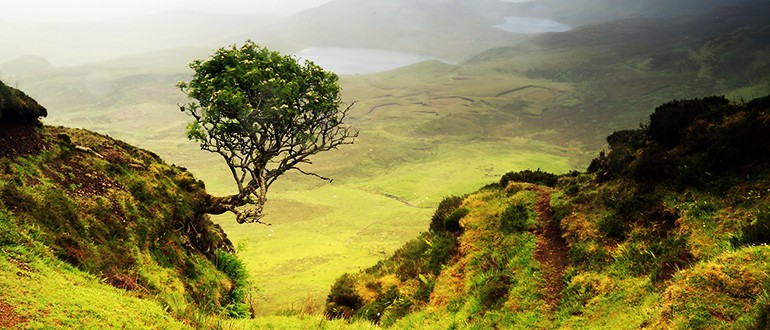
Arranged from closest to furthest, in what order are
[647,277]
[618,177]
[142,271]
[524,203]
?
[647,277] → [142,271] → [618,177] → [524,203]

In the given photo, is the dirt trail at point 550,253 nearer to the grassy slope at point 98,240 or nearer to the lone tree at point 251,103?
the lone tree at point 251,103

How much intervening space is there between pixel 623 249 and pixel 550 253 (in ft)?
10.1

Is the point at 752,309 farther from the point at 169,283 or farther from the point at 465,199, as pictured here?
the point at 465,199

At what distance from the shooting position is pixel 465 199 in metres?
25.3

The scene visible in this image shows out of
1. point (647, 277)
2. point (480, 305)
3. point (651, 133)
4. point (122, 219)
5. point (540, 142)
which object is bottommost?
point (540, 142)

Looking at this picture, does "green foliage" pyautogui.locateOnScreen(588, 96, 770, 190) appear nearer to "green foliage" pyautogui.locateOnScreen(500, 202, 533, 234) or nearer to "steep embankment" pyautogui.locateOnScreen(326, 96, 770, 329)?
"steep embankment" pyautogui.locateOnScreen(326, 96, 770, 329)

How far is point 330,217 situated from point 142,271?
57167 mm

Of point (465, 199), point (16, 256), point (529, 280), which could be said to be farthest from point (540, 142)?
point (16, 256)

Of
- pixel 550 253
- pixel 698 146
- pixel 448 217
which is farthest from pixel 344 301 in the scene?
pixel 698 146

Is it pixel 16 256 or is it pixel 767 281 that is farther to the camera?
pixel 16 256

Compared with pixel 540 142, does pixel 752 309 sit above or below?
above

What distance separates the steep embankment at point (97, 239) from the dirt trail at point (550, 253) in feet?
34.6

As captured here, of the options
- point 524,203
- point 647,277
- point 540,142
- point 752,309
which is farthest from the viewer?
point 540,142

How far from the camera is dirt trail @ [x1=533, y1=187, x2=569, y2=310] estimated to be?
1418 centimetres
